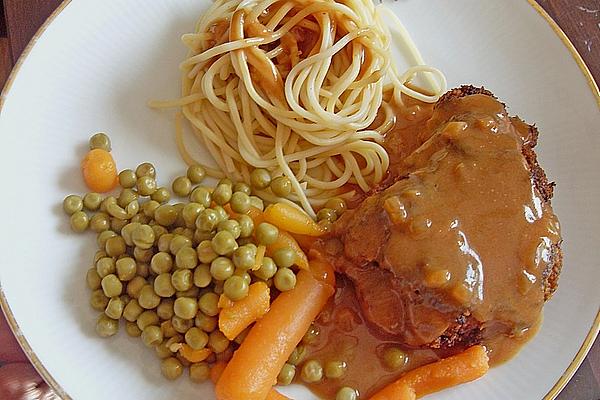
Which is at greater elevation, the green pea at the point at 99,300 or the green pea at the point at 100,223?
the green pea at the point at 100,223

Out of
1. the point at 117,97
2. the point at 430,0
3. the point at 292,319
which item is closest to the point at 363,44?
the point at 430,0

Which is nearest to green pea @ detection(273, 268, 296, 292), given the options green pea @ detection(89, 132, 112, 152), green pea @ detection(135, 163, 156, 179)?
green pea @ detection(135, 163, 156, 179)

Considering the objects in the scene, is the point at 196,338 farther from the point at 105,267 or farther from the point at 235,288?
the point at 105,267

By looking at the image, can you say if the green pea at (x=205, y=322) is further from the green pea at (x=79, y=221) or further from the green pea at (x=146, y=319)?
the green pea at (x=79, y=221)

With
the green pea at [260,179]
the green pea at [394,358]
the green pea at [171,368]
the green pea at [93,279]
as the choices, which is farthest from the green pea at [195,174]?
the green pea at [394,358]

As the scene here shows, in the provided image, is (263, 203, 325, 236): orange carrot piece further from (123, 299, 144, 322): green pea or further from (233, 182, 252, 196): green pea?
(123, 299, 144, 322): green pea

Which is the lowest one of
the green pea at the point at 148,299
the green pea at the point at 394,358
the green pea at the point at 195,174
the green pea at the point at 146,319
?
the green pea at the point at 394,358
